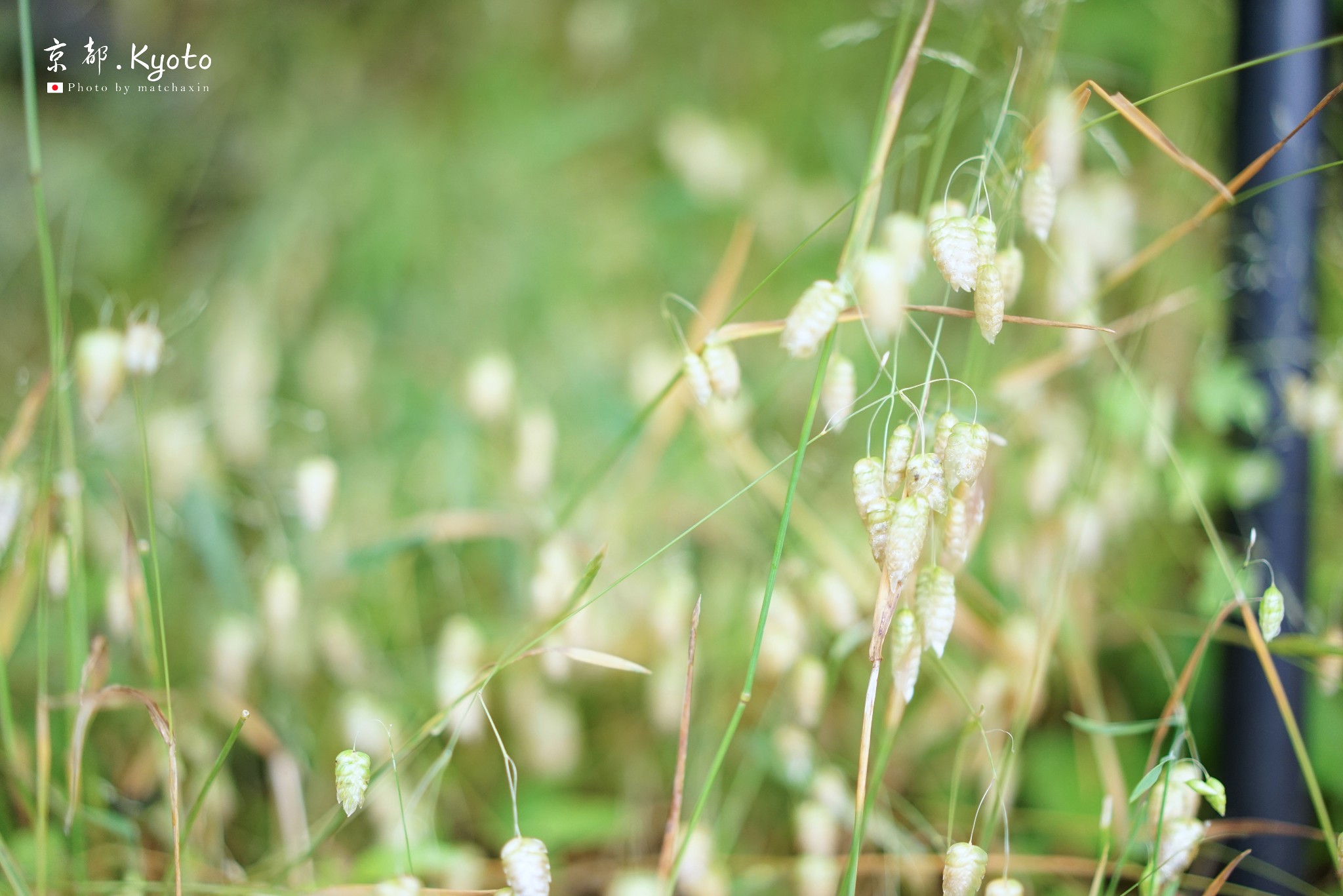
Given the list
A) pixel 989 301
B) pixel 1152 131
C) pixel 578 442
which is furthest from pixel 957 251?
pixel 578 442

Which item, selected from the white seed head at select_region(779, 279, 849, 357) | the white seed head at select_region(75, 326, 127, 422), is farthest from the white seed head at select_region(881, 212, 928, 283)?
the white seed head at select_region(75, 326, 127, 422)

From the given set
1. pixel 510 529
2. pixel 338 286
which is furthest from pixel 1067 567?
pixel 338 286

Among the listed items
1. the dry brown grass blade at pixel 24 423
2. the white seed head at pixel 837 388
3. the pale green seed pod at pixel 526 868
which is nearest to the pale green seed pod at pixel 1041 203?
the white seed head at pixel 837 388

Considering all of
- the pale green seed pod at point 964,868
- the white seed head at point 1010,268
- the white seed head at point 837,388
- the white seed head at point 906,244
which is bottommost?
the pale green seed pod at point 964,868

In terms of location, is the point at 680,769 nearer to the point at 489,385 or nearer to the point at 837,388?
the point at 837,388

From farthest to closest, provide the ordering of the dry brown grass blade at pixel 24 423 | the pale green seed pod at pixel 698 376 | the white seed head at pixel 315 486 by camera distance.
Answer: the white seed head at pixel 315 486 < the dry brown grass blade at pixel 24 423 < the pale green seed pod at pixel 698 376

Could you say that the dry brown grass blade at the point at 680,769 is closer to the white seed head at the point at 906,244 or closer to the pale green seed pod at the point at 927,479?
the pale green seed pod at the point at 927,479
